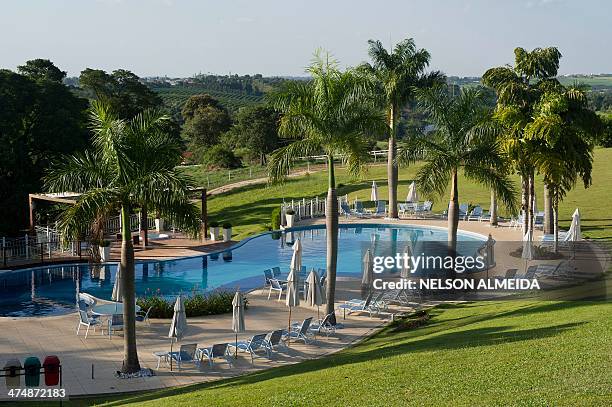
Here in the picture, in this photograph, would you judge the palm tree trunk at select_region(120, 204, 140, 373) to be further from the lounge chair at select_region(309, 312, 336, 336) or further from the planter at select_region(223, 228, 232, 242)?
the planter at select_region(223, 228, 232, 242)

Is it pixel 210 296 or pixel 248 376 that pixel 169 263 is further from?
pixel 248 376

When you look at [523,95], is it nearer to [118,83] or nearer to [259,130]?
[118,83]

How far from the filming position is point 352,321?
1881 cm

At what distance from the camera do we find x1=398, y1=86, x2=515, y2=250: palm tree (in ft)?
68.1

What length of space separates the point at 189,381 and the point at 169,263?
13120 millimetres

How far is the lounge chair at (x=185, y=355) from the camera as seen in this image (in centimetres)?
1487

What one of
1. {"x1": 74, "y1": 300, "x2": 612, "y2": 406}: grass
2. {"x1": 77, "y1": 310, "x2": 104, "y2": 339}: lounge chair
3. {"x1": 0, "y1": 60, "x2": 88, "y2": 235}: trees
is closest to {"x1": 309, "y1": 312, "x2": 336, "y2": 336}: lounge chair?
{"x1": 74, "y1": 300, "x2": 612, "y2": 406}: grass

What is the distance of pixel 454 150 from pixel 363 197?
63.2 ft

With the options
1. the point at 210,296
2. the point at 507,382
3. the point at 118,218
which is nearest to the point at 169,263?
the point at 118,218

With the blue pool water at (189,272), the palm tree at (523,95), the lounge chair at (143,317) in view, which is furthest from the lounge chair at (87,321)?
the palm tree at (523,95)

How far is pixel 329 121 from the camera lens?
59.2 ft

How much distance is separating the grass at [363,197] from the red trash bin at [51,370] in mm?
18956

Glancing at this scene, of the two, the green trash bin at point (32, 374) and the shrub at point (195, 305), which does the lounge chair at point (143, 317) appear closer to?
the shrub at point (195, 305)

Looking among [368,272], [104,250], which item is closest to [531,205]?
[368,272]
